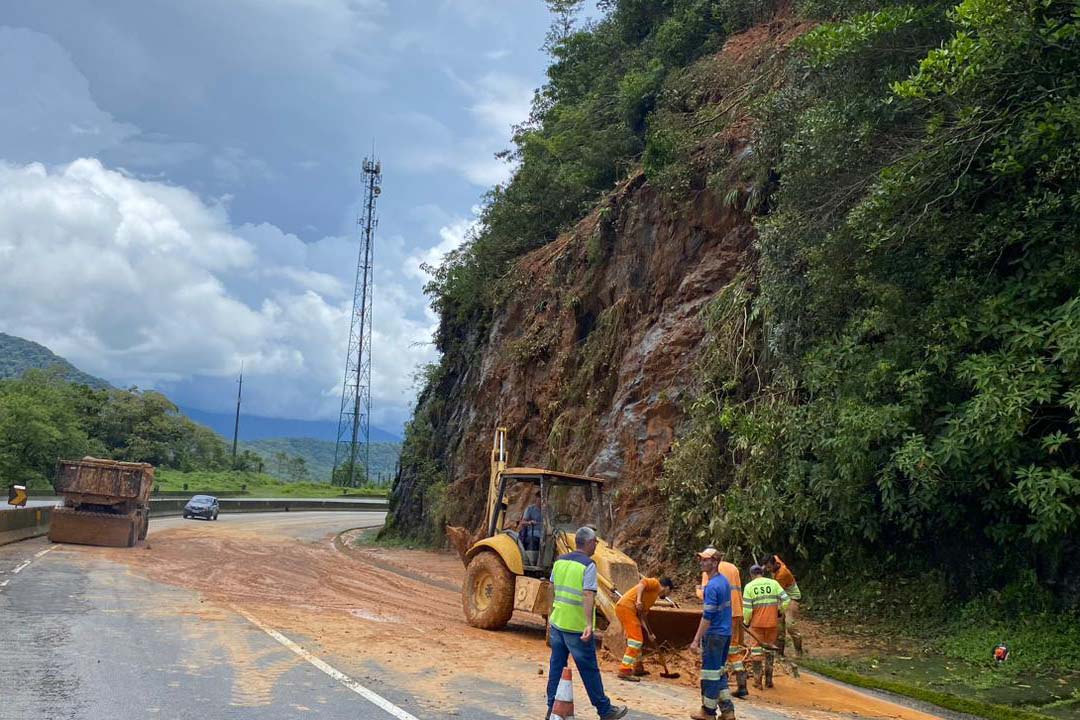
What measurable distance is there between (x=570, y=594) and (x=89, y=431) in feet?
213

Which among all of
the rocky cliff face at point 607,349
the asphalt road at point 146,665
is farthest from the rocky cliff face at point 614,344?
the asphalt road at point 146,665

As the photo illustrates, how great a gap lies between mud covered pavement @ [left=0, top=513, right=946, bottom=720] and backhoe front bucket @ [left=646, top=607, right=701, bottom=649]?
0.41 meters

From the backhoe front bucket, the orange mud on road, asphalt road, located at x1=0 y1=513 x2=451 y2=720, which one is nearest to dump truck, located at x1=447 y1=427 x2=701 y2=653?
the orange mud on road

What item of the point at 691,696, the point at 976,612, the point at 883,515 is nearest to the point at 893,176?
the point at 883,515

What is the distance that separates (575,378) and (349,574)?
7.54 meters

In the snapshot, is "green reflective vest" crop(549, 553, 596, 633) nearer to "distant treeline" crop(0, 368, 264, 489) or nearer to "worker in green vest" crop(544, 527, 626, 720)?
"worker in green vest" crop(544, 527, 626, 720)

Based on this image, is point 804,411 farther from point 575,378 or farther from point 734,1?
point 734,1

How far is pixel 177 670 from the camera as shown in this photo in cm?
→ 841

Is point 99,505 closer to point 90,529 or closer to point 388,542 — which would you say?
point 90,529

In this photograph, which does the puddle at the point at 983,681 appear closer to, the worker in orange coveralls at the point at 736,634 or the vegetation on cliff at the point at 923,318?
the vegetation on cliff at the point at 923,318

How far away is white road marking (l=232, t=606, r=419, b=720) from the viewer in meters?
7.22

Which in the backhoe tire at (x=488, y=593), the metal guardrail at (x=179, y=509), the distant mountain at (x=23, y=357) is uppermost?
the distant mountain at (x=23, y=357)

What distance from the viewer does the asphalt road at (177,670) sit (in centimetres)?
702

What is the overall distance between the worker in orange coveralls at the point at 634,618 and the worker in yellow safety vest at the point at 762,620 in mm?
1310
